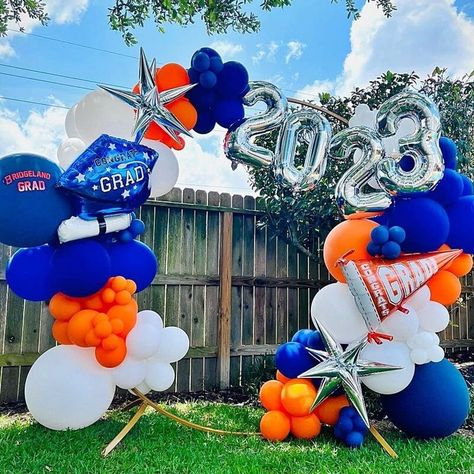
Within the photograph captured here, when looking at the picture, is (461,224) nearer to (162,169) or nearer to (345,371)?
(345,371)

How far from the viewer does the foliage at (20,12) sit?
360 cm

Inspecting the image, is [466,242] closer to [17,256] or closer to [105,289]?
[105,289]

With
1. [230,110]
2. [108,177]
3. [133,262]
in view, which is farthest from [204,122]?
[133,262]

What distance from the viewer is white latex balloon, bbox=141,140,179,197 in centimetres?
277

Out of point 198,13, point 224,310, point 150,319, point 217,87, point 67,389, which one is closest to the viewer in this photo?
point 67,389

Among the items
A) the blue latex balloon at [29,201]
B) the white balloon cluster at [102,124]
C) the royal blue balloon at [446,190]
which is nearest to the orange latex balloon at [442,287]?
the royal blue balloon at [446,190]

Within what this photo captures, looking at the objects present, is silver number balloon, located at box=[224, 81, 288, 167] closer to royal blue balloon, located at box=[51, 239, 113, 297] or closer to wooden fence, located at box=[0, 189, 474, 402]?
royal blue balloon, located at box=[51, 239, 113, 297]

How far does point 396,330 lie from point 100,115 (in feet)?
6.84

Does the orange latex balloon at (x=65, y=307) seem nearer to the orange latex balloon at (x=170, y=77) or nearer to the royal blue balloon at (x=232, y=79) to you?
the orange latex balloon at (x=170, y=77)

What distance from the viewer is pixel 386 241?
8.89ft

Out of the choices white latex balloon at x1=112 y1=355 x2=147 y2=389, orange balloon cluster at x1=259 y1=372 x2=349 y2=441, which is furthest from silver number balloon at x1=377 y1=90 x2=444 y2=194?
white latex balloon at x1=112 y1=355 x2=147 y2=389

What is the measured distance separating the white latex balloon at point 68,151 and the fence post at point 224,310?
184 cm

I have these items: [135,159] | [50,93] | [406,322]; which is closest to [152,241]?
[135,159]

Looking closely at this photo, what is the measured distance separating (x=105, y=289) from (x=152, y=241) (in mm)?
1571
